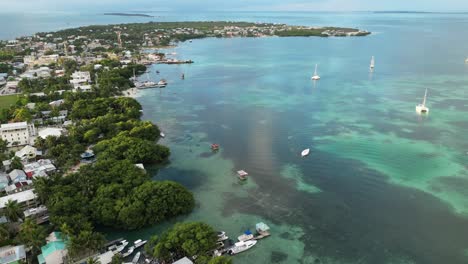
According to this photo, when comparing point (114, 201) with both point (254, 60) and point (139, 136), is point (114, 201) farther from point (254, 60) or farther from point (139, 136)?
point (254, 60)

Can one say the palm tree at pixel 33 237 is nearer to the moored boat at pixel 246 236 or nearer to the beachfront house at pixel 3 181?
the beachfront house at pixel 3 181

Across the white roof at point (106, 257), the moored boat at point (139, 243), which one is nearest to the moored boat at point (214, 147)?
the moored boat at point (139, 243)

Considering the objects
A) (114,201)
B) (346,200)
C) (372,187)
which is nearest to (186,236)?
(114,201)

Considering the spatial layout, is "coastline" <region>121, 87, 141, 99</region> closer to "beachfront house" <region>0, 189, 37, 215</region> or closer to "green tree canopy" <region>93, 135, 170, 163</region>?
"green tree canopy" <region>93, 135, 170, 163</region>

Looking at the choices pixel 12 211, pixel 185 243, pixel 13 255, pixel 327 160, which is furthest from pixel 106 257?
pixel 327 160

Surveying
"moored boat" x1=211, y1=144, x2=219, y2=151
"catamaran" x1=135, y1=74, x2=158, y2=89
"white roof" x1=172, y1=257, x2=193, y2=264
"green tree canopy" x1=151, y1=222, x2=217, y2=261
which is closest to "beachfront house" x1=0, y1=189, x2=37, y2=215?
"green tree canopy" x1=151, y1=222, x2=217, y2=261

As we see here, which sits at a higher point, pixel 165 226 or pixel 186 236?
pixel 186 236

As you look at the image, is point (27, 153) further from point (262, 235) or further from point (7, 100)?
point (7, 100)
